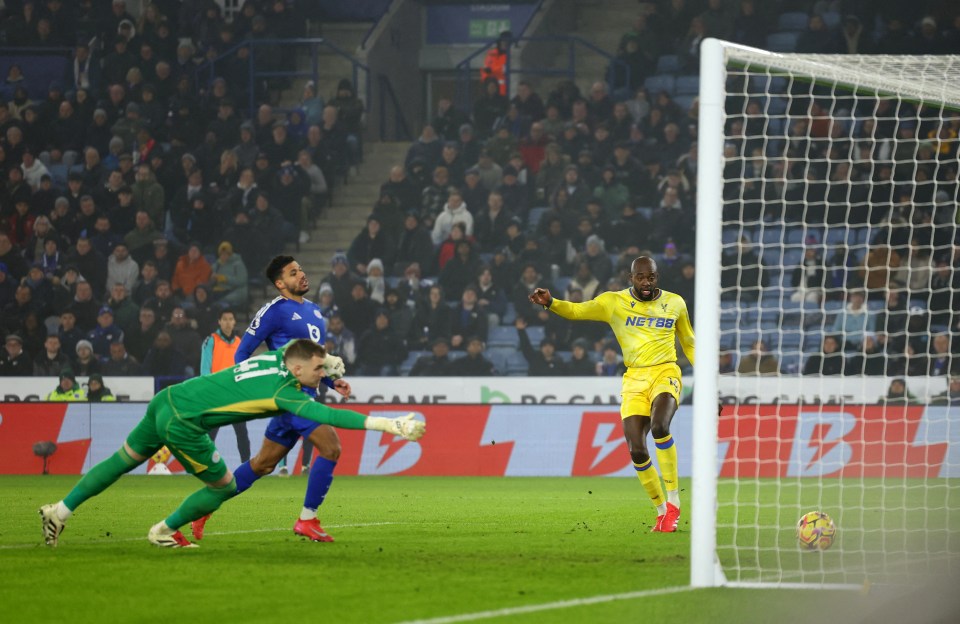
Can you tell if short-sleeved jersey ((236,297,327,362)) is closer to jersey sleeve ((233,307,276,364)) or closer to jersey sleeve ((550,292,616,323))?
jersey sleeve ((233,307,276,364))

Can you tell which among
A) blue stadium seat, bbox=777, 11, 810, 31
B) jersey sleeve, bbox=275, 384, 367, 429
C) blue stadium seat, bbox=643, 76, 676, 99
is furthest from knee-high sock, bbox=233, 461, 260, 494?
blue stadium seat, bbox=777, 11, 810, 31

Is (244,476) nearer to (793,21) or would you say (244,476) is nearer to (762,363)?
(762,363)

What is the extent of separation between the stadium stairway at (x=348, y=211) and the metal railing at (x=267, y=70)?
4.05 feet

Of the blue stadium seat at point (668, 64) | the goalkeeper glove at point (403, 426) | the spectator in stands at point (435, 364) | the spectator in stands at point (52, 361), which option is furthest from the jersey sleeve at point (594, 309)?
the blue stadium seat at point (668, 64)

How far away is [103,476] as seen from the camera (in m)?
8.02

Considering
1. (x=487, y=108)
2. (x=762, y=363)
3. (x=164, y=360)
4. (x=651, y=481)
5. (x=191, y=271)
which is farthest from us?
(x=487, y=108)

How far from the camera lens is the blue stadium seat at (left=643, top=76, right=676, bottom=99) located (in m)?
22.9

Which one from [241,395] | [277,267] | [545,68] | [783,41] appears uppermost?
[783,41]

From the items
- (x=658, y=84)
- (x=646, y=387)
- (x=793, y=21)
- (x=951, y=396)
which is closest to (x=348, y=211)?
(x=658, y=84)

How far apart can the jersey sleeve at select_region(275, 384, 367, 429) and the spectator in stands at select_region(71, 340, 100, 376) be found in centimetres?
1230

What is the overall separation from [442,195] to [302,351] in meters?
14.2

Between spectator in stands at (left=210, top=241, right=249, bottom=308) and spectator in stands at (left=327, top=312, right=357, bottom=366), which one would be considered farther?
spectator in stands at (left=210, top=241, right=249, bottom=308)

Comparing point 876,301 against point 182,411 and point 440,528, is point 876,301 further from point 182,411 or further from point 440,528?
point 182,411

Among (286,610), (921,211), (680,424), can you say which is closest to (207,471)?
(286,610)
